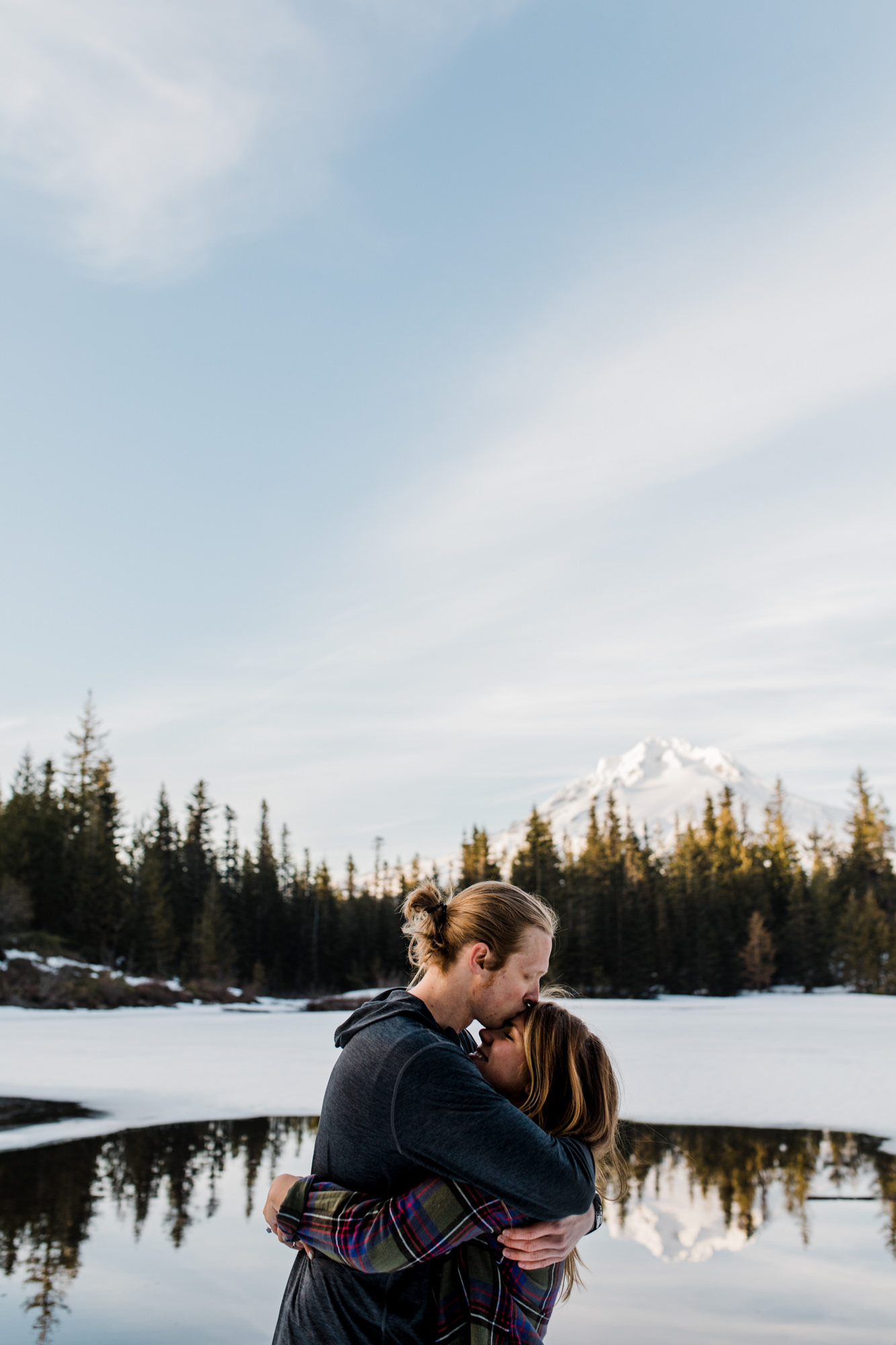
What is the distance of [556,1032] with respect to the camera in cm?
214

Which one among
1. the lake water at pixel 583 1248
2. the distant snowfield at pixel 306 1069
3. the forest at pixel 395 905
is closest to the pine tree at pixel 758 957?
the forest at pixel 395 905

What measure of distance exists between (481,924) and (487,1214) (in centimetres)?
56

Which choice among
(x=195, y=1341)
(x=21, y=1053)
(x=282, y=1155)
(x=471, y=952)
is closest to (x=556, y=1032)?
(x=471, y=952)

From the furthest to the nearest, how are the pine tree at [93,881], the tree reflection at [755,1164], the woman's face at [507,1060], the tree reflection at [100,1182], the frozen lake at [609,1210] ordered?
the pine tree at [93,881]
the tree reflection at [755,1164]
the tree reflection at [100,1182]
the frozen lake at [609,1210]
the woman's face at [507,1060]

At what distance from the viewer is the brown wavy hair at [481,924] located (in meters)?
2.17

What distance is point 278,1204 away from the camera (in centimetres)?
212

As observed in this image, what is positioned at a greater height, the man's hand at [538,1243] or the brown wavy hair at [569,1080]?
the brown wavy hair at [569,1080]

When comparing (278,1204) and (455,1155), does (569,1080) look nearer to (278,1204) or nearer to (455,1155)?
(455,1155)

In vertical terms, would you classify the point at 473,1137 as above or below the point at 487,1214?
above

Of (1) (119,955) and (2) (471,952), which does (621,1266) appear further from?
(1) (119,955)

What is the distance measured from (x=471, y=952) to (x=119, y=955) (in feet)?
163

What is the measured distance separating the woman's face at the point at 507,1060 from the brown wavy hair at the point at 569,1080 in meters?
0.03

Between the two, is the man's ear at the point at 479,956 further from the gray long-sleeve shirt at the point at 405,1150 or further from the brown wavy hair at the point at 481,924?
the gray long-sleeve shirt at the point at 405,1150

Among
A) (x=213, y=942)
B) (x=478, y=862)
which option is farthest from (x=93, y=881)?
(x=478, y=862)
